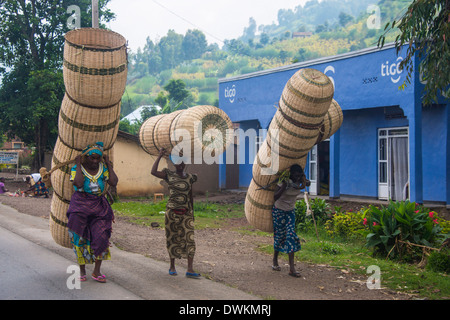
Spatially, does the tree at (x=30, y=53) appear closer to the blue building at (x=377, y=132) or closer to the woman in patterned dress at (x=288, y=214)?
the blue building at (x=377, y=132)

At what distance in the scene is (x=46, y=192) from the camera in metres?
16.5

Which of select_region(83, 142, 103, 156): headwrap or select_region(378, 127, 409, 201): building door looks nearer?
select_region(83, 142, 103, 156): headwrap

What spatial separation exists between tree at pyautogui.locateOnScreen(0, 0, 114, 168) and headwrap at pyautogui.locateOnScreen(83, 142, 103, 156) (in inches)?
595

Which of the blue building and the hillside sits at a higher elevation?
the hillside

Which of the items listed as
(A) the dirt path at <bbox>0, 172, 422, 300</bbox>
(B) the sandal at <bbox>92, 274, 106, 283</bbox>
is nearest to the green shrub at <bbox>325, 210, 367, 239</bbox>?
(A) the dirt path at <bbox>0, 172, 422, 300</bbox>

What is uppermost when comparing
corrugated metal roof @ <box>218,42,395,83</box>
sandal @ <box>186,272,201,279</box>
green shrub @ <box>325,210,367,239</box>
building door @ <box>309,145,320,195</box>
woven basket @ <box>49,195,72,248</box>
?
corrugated metal roof @ <box>218,42,395,83</box>

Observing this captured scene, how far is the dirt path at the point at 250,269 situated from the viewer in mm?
4992

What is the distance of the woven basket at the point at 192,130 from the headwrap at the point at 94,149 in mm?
1612

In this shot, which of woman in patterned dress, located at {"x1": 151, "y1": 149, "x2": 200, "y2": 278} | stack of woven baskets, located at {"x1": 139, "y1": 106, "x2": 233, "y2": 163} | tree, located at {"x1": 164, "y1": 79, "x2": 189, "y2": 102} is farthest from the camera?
tree, located at {"x1": 164, "y1": 79, "x2": 189, "y2": 102}

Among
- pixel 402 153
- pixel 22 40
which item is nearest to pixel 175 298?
Answer: pixel 402 153

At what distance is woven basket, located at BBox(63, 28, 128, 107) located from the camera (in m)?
4.82

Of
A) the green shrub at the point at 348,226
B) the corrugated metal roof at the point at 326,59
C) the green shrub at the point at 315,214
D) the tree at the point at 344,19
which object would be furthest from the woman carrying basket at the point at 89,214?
the tree at the point at 344,19

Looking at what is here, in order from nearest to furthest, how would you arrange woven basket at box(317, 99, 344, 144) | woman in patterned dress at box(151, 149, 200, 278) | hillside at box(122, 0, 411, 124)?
1. woman in patterned dress at box(151, 149, 200, 278)
2. woven basket at box(317, 99, 344, 144)
3. hillside at box(122, 0, 411, 124)

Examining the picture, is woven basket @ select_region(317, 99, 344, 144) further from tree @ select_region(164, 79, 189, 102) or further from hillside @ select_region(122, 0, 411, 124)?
hillside @ select_region(122, 0, 411, 124)
